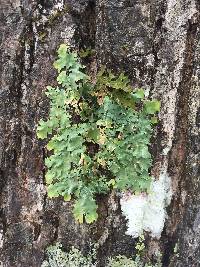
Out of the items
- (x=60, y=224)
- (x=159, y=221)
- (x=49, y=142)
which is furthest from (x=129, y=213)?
(x=49, y=142)

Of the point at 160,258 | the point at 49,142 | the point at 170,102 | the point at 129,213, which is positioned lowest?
the point at 160,258

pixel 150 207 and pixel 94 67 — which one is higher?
pixel 94 67

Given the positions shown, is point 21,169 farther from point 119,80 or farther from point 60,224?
point 119,80
